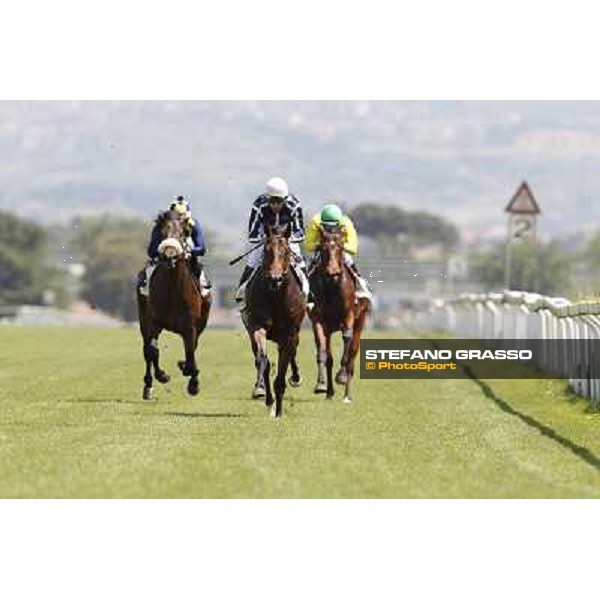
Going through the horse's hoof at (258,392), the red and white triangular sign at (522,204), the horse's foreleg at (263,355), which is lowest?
the horse's hoof at (258,392)

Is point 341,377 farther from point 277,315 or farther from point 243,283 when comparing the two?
point 277,315

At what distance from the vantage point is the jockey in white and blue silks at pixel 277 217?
20547mm

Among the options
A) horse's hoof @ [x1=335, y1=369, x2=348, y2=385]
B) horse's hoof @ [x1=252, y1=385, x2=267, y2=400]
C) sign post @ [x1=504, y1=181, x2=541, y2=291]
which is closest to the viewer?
horse's hoof @ [x1=252, y1=385, x2=267, y2=400]

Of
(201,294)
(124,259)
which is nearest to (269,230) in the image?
(201,294)

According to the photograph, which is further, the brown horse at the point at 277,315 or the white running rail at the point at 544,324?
the white running rail at the point at 544,324

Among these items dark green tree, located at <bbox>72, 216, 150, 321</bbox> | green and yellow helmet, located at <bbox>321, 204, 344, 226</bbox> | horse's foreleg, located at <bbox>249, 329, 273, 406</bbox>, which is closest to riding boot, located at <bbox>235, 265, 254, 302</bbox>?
horse's foreleg, located at <bbox>249, 329, 273, 406</bbox>

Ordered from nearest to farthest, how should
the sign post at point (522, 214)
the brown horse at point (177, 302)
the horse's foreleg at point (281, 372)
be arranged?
the horse's foreleg at point (281, 372), the brown horse at point (177, 302), the sign post at point (522, 214)

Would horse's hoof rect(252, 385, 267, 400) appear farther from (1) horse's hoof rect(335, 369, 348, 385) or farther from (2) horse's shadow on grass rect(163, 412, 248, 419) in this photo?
(2) horse's shadow on grass rect(163, 412, 248, 419)

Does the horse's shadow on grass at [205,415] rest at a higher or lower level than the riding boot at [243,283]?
lower

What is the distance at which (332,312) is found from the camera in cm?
2417

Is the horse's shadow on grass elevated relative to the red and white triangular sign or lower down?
lower down

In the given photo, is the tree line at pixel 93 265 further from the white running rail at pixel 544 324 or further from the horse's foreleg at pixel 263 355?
the horse's foreleg at pixel 263 355

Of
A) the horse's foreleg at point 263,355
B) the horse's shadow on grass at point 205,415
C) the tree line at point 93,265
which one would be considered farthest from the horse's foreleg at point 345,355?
the tree line at point 93,265

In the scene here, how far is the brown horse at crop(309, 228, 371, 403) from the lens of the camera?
23672 millimetres
